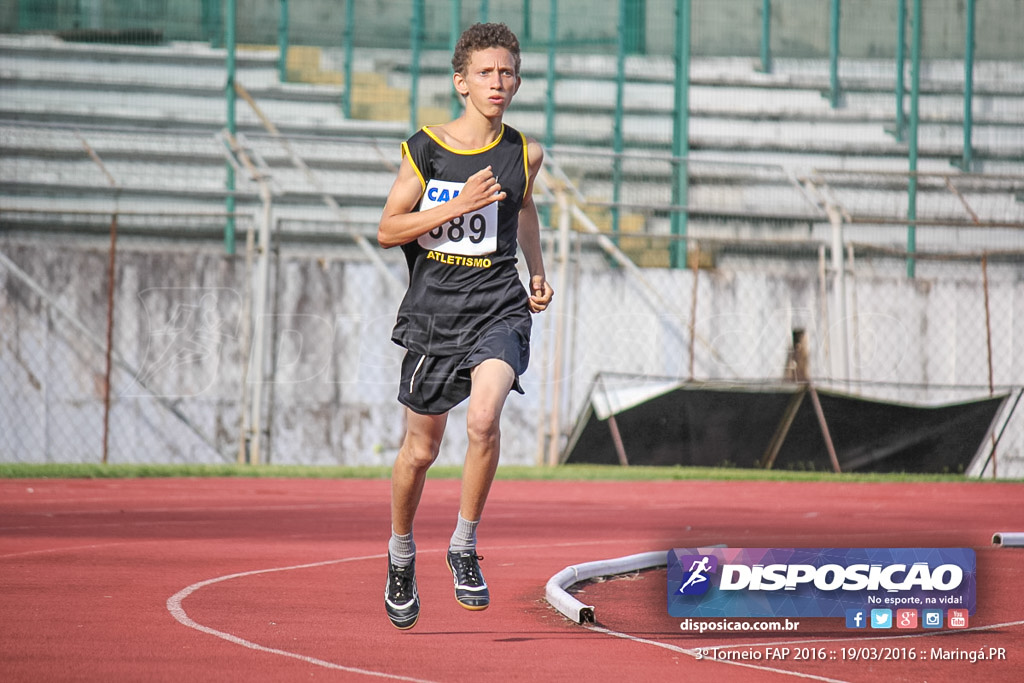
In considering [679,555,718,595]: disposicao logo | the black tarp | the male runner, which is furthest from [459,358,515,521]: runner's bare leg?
the black tarp

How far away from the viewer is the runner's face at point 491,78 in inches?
199

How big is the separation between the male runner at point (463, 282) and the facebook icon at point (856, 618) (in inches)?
54.6

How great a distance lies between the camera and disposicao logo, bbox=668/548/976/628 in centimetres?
492

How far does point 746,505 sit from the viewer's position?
11.5 m

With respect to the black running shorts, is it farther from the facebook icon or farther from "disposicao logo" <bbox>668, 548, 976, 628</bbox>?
the facebook icon

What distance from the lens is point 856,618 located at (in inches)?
200

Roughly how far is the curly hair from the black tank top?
318 millimetres

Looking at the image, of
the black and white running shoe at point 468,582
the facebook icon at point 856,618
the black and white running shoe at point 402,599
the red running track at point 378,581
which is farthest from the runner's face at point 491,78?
the facebook icon at point 856,618

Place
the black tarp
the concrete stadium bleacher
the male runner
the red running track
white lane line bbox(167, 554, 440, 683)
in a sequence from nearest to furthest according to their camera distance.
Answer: white lane line bbox(167, 554, 440, 683)
the red running track
the male runner
the black tarp
the concrete stadium bleacher

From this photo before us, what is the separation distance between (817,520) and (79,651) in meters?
6.77

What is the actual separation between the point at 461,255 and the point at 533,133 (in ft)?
44.0

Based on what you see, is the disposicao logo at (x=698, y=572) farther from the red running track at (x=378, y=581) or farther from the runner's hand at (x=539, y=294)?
the runner's hand at (x=539, y=294)

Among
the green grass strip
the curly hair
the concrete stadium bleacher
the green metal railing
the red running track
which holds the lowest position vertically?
the green grass strip

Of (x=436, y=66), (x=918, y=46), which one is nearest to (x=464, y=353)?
(x=436, y=66)
